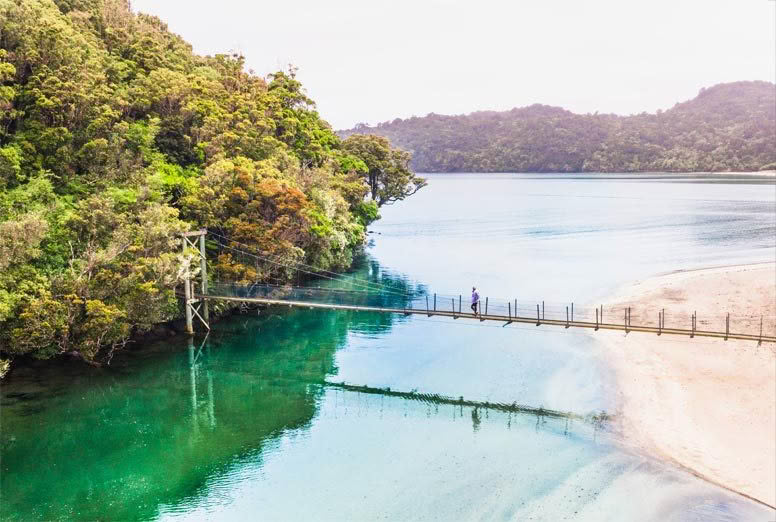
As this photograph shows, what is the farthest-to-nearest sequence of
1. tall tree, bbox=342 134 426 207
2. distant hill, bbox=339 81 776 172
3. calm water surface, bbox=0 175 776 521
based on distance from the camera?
distant hill, bbox=339 81 776 172, tall tree, bbox=342 134 426 207, calm water surface, bbox=0 175 776 521

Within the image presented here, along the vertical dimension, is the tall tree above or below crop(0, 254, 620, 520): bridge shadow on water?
above

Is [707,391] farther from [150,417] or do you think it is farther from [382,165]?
[382,165]

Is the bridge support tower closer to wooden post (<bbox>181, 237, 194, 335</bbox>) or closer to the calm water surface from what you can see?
wooden post (<bbox>181, 237, 194, 335</bbox>)

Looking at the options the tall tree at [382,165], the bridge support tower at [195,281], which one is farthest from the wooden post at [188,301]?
the tall tree at [382,165]

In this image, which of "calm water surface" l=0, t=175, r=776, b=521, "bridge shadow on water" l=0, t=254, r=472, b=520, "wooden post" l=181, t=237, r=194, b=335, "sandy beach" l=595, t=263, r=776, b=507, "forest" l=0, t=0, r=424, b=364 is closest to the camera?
"calm water surface" l=0, t=175, r=776, b=521

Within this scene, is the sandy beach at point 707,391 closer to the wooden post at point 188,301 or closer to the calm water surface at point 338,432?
the calm water surface at point 338,432

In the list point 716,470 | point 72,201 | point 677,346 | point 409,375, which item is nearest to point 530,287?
point 677,346

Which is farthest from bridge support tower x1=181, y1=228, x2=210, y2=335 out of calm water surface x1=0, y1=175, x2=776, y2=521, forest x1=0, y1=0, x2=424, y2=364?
calm water surface x1=0, y1=175, x2=776, y2=521

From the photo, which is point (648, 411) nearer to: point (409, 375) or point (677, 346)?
point (677, 346)
